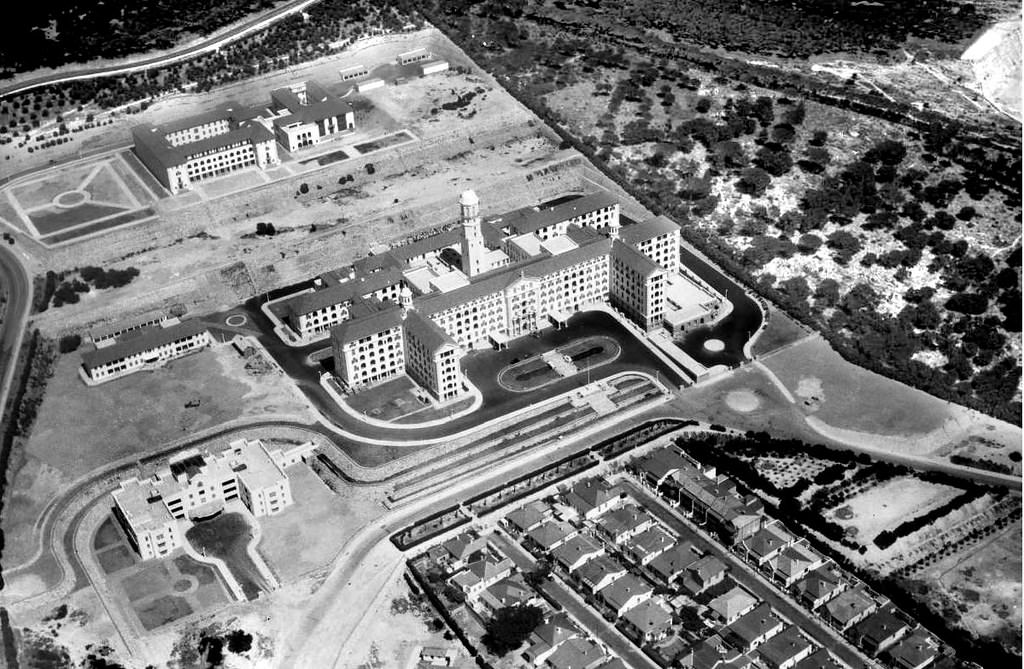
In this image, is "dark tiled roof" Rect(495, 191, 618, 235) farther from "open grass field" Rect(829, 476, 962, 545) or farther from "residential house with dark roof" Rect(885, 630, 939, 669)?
"residential house with dark roof" Rect(885, 630, 939, 669)

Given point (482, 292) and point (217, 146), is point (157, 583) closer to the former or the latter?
point (482, 292)

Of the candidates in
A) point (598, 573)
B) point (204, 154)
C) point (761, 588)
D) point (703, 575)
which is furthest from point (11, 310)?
point (761, 588)

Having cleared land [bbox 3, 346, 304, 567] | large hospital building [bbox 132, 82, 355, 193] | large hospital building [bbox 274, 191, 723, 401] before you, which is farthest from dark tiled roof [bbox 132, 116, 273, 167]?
cleared land [bbox 3, 346, 304, 567]

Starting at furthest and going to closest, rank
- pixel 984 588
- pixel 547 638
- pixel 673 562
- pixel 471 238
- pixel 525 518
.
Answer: pixel 471 238 → pixel 525 518 → pixel 673 562 → pixel 984 588 → pixel 547 638

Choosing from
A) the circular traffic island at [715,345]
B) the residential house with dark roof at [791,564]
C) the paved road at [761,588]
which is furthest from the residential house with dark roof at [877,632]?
the circular traffic island at [715,345]

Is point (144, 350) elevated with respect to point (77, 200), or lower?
lower

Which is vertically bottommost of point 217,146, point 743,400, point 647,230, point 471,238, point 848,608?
point 743,400

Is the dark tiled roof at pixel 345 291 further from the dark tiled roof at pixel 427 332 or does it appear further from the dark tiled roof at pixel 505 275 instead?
the dark tiled roof at pixel 427 332
